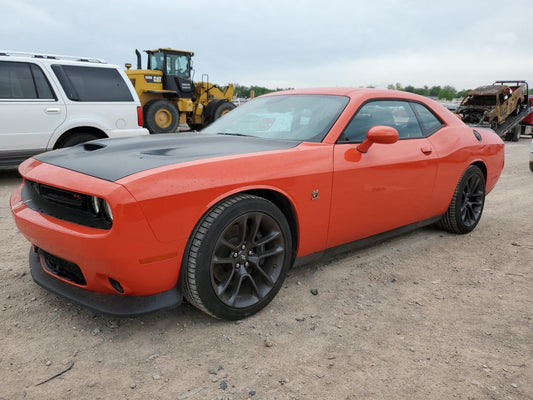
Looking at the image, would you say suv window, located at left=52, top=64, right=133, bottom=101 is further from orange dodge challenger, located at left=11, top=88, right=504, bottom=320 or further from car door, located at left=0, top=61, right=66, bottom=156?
orange dodge challenger, located at left=11, top=88, right=504, bottom=320

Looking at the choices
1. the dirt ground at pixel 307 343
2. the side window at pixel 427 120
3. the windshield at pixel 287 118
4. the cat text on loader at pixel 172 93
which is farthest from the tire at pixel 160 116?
the side window at pixel 427 120

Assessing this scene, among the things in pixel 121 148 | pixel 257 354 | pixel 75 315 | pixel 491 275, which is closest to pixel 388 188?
pixel 491 275

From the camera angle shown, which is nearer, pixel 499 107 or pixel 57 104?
pixel 57 104

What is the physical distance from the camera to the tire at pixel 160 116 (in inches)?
453

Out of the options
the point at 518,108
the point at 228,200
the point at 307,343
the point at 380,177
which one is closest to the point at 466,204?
the point at 380,177

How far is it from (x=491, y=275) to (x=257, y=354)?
2.18 meters

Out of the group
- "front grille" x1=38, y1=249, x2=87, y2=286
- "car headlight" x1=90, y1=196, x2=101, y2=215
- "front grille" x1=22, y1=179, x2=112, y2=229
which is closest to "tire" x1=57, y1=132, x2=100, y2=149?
"front grille" x1=22, y1=179, x2=112, y2=229

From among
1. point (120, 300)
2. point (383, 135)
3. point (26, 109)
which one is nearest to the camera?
point (120, 300)

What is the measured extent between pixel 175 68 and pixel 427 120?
10.4 m

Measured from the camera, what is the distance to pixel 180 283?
2.35 metres

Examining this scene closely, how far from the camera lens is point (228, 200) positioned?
2402 mm

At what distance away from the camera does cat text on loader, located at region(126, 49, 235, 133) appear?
1177 cm

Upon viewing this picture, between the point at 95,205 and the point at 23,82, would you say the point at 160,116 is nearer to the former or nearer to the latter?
the point at 23,82

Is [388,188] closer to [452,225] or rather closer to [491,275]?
[491,275]
